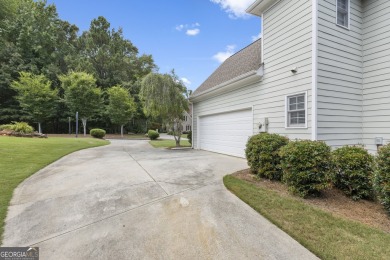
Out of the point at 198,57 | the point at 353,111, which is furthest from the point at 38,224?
the point at 198,57

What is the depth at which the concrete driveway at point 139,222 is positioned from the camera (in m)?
2.40

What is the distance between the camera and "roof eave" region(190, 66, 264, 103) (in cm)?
703

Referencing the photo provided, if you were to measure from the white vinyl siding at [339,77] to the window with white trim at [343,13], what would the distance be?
15 centimetres

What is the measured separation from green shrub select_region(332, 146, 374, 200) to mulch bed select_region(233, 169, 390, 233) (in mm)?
165

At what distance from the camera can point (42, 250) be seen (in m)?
2.41

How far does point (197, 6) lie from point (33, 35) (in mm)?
24586

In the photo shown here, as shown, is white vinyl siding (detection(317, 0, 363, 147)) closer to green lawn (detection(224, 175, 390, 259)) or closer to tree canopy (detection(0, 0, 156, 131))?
green lawn (detection(224, 175, 390, 259))

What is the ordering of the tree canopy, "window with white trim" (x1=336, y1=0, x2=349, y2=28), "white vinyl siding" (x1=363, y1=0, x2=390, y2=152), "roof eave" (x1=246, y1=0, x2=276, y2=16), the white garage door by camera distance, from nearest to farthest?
"white vinyl siding" (x1=363, y1=0, x2=390, y2=152) < "window with white trim" (x1=336, y1=0, x2=349, y2=28) < "roof eave" (x1=246, y1=0, x2=276, y2=16) < the white garage door < the tree canopy

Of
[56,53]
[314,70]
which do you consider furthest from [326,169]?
[56,53]

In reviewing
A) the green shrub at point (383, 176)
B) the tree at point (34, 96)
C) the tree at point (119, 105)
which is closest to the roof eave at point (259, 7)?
the green shrub at point (383, 176)

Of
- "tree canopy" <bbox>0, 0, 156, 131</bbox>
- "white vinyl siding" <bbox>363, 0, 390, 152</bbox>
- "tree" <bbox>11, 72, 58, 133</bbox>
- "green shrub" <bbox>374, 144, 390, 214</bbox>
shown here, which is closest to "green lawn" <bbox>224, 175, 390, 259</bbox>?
"green shrub" <bbox>374, 144, 390, 214</bbox>

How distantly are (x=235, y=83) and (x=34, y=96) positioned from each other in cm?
2205

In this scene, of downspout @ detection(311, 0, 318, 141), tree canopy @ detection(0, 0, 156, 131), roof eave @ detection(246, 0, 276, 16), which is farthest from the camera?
tree canopy @ detection(0, 0, 156, 131)

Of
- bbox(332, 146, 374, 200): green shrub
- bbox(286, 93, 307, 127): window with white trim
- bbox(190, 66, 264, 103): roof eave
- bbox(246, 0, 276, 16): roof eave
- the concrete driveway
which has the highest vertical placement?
bbox(246, 0, 276, 16): roof eave
